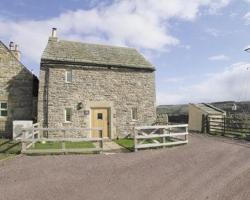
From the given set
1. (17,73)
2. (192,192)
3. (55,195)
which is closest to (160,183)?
(192,192)

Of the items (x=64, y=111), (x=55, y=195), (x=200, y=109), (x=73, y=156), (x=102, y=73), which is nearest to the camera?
(x=55, y=195)

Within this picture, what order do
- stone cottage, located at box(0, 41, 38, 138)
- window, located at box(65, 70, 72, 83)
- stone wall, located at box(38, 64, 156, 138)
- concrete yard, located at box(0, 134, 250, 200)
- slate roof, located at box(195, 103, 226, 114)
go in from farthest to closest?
slate roof, located at box(195, 103, 226, 114) < window, located at box(65, 70, 72, 83) < stone cottage, located at box(0, 41, 38, 138) < stone wall, located at box(38, 64, 156, 138) < concrete yard, located at box(0, 134, 250, 200)

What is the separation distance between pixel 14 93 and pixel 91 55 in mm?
5798

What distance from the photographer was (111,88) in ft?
66.2

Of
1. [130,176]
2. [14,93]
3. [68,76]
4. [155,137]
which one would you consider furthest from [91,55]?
[130,176]

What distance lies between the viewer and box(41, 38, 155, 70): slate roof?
19.4 m

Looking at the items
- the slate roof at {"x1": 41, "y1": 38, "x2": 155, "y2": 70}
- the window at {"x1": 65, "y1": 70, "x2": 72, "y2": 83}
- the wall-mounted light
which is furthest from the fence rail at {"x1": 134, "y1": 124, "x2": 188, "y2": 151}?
the slate roof at {"x1": 41, "y1": 38, "x2": 155, "y2": 70}

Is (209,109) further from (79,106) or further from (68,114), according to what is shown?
(68,114)

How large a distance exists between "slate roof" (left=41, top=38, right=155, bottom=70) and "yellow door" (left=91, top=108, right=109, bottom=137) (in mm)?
3229

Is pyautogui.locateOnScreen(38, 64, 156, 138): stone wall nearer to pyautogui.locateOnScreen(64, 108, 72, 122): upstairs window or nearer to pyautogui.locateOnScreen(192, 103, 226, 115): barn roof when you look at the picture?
pyautogui.locateOnScreen(64, 108, 72, 122): upstairs window

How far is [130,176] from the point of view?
9250mm

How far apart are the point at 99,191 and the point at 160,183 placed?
1836mm

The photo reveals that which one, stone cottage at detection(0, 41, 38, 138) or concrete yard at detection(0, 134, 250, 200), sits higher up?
stone cottage at detection(0, 41, 38, 138)

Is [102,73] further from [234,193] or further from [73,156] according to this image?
[234,193]
